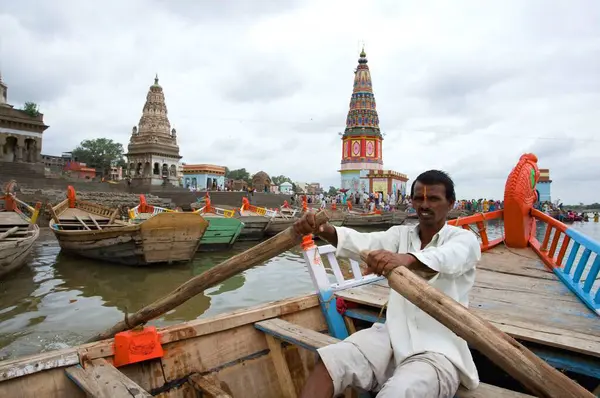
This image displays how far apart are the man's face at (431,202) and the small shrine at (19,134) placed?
33.1m

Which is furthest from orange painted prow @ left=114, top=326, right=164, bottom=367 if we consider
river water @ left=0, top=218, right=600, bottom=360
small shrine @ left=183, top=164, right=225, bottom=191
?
small shrine @ left=183, top=164, right=225, bottom=191

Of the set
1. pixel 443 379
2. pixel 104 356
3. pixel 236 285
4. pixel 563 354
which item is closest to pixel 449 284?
pixel 443 379

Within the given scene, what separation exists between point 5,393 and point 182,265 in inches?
337

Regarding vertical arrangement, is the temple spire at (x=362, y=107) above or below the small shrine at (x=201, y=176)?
above

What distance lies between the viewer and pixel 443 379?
1.67 meters

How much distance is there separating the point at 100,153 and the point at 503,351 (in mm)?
58869

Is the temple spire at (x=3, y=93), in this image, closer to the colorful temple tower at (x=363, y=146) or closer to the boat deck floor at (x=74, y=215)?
the boat deck floor at (x=74, y=215)

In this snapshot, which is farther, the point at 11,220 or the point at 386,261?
the point at 11,220

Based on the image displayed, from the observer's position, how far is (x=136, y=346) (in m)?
2.37

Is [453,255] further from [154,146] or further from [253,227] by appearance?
[154,146]

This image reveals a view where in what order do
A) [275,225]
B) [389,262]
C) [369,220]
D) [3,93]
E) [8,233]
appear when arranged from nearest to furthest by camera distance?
[389,262] < [8,233] < [275,225] < [369,220] < [3,93]

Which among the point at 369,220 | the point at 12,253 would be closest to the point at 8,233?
the point at 12,253

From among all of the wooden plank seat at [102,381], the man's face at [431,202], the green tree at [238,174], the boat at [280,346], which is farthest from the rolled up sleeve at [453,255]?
the green tree at [238,174]

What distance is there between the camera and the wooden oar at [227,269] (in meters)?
2.24
